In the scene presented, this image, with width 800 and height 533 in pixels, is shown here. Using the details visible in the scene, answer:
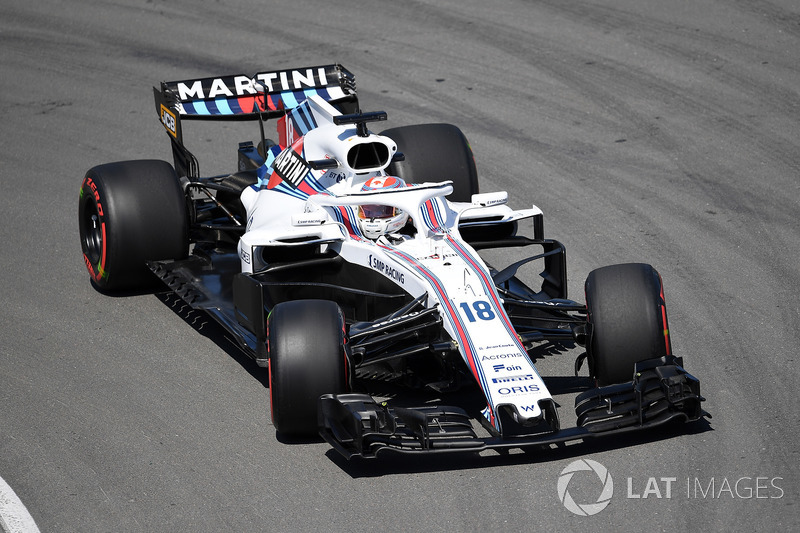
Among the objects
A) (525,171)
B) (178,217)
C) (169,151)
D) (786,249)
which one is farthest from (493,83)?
(178,217)

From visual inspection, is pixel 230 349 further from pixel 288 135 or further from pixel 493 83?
pixel 493 83

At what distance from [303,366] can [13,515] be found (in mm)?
2007

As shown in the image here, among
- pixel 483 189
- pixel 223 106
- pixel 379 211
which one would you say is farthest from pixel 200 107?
pixel 483 189

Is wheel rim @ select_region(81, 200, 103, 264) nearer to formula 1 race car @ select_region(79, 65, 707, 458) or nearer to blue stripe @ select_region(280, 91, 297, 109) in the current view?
formula 1 race car @ select_region(79, 65, 707, 458)

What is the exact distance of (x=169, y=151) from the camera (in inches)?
593

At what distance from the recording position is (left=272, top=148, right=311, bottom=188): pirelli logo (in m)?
10.6

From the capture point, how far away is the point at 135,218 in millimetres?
10891

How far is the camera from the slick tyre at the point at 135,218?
1089 centimetres

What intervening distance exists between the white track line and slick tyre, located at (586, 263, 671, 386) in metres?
3.85

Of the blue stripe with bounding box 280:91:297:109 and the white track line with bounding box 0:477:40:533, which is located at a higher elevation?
the blue stripe with bounding box 280:91:297:109

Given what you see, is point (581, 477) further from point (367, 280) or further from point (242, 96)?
point (242, 96)

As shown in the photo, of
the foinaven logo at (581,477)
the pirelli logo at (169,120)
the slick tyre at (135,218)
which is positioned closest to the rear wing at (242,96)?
the pirelli logo at (169,120)

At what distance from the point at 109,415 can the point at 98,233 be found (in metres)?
2.75

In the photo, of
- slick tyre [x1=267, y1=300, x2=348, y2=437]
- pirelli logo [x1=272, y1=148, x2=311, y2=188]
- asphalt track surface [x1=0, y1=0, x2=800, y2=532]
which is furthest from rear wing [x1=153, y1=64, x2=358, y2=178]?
slick tyre [x1=267, y1=300, x2=348, y2=437]
